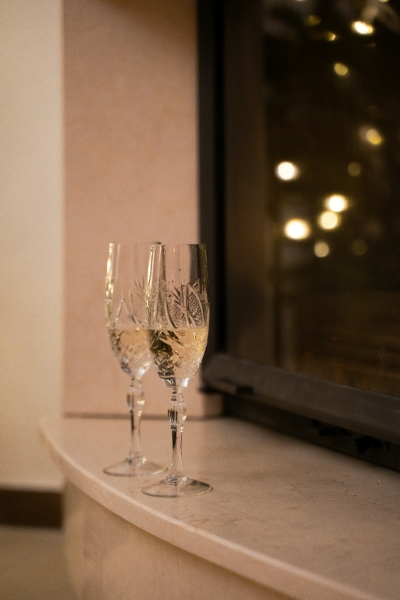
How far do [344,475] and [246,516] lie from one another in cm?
25

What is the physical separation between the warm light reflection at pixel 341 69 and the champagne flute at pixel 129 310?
0.41 metres

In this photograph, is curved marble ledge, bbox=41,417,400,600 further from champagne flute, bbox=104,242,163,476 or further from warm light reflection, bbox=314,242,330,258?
warm light reflection, bbox=314,242,330,258

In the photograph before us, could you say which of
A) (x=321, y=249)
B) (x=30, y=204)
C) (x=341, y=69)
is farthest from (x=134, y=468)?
(x=30, y=204)

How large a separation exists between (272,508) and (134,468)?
0.25 m

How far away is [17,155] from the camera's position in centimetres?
198

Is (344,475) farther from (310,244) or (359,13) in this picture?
(359,13)

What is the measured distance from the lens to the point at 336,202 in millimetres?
1147

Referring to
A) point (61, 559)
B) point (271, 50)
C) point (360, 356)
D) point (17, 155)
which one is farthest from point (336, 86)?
point (61, 559)

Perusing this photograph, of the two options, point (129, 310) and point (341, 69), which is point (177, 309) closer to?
point (129, 310)

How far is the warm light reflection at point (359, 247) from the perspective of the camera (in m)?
1.08

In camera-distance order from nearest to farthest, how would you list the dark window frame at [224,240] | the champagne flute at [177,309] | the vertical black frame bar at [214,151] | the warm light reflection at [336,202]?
the champagne flute at [177,309] → the warm light reflection at [336,202] → the dark window frame at [224,240] → the vertical black frame bar at [214,151]

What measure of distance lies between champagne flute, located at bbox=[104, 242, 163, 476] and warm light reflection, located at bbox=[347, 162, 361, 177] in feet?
1.09

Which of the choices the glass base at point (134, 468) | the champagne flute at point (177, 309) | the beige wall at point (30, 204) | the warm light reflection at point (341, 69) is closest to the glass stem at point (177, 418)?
the champagne flute at point (177, 309)

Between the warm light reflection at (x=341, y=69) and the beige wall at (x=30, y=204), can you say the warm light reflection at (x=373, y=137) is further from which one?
the beige wall at (x=30, y=204)
